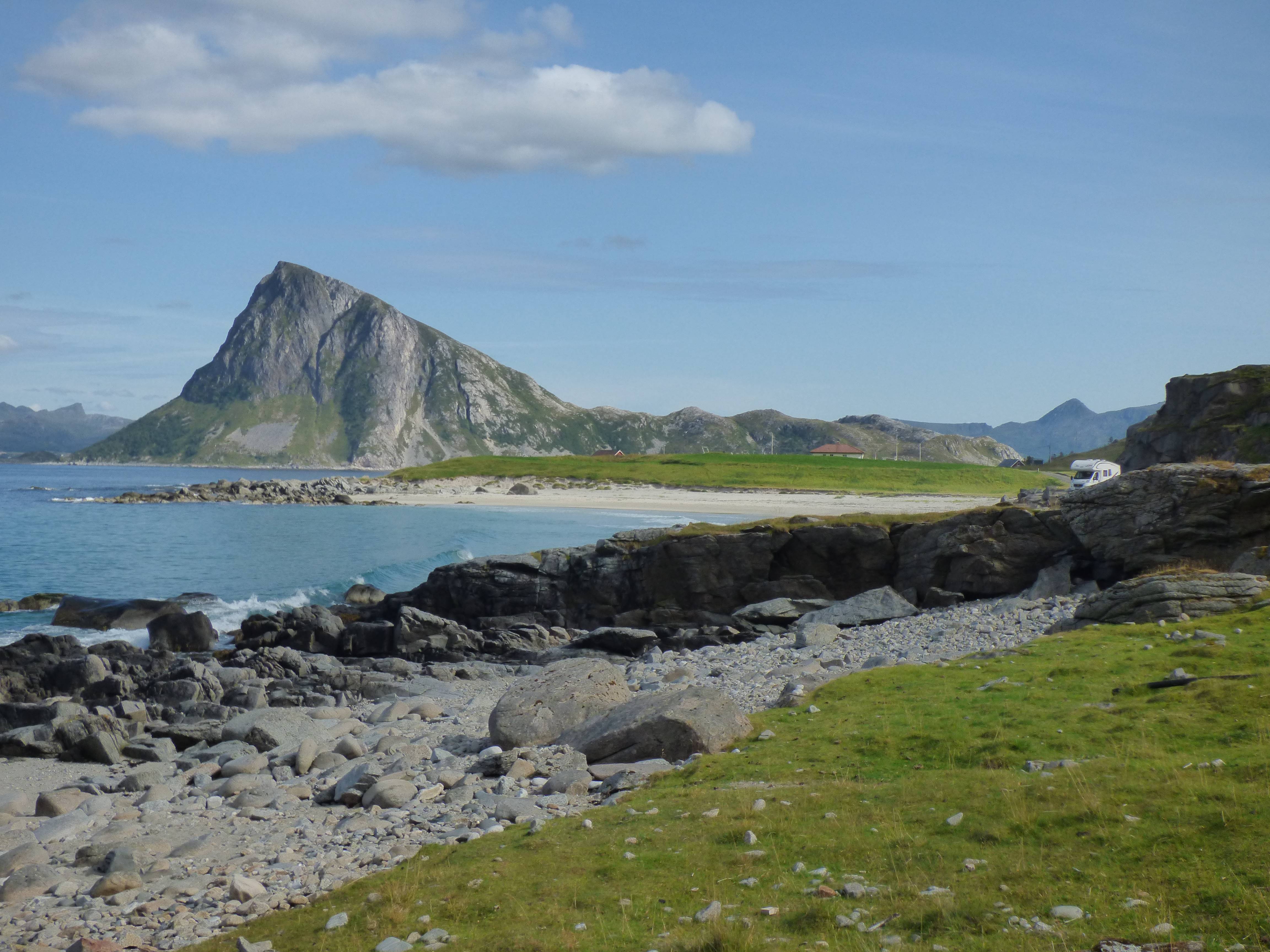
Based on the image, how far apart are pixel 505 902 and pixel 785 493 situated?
129936mm

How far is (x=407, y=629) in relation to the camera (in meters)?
38.8

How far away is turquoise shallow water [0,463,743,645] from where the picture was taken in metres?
53.8

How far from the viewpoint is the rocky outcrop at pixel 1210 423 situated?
182 ft

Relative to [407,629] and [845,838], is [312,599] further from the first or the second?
[845,838]

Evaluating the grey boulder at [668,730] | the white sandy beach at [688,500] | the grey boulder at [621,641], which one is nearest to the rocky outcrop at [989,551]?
the grey boulder at [621,641]

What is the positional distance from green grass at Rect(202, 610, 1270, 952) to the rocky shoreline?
1180 mm

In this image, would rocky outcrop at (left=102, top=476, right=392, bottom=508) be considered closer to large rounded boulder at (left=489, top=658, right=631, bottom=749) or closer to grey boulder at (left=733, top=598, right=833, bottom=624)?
grey boulder at (left=733, top=598, right=833, bottom=624)

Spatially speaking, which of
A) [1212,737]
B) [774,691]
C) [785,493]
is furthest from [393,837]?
[785,493]

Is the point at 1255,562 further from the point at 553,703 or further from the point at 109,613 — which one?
the point at 109,613

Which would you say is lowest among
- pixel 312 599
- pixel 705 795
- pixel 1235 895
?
pixel 312 599

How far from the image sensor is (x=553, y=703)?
18703mm

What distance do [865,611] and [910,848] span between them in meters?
24.7

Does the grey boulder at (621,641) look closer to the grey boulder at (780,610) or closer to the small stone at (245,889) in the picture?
the grey boulder at (780,610)

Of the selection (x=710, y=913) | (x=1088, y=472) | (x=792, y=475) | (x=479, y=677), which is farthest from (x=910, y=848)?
(x=792, y=475)
